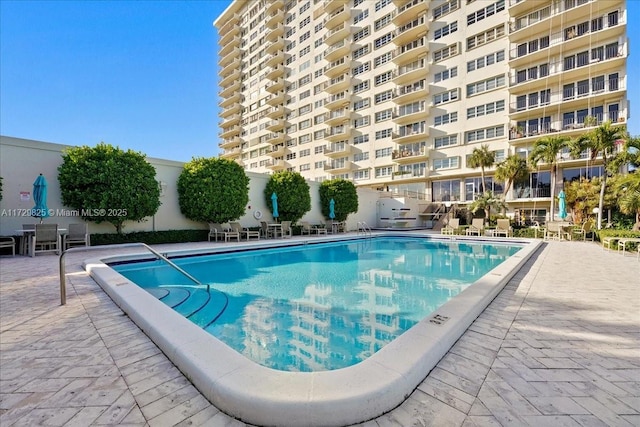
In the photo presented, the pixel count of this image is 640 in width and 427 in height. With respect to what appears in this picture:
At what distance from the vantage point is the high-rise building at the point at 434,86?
21344 mm

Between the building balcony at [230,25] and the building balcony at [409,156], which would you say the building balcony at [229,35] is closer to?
the building balcony at [230,25]

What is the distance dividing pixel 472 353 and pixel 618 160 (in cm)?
2092

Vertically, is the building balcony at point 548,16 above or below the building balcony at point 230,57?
below

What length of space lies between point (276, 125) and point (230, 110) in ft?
48.1

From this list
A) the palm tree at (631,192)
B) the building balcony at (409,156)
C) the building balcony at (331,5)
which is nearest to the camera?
the palm tree at (631,192)

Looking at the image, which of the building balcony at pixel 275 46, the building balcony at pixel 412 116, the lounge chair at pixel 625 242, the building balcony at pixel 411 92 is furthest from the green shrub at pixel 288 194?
the building balcony at pixel 275 46

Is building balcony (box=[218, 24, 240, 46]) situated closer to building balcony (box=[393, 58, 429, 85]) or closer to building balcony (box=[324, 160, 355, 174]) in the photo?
building balcony (box=[324, 160, 355, 174])

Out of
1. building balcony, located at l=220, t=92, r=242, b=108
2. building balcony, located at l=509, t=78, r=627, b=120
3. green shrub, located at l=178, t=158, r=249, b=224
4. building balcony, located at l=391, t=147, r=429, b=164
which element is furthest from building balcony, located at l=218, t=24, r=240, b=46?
green shrub, located at l=178, t=158, r=249, b=224

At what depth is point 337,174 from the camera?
36969 mm

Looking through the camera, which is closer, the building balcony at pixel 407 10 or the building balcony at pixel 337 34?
the building balcony at pixel 407 10

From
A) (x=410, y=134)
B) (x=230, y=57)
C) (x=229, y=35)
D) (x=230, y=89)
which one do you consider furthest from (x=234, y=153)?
(x=410, y=134)

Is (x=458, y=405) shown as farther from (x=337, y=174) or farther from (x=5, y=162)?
(x=337, y=174)

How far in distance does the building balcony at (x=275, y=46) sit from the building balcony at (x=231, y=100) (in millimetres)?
9938

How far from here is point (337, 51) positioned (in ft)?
116
